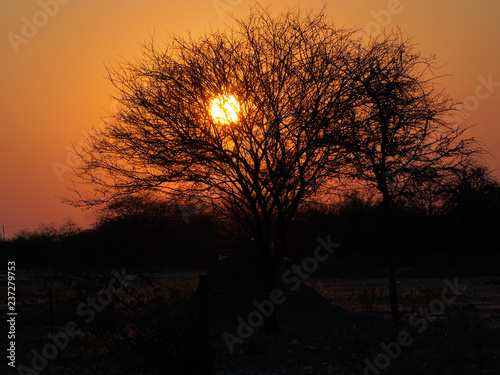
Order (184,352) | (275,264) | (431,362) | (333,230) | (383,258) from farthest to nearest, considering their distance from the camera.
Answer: (333,230)
(383,258)
(275,264)
(431,362)
(184,352)

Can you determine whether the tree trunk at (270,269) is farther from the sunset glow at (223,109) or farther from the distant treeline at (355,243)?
the distant treeline at (355,243)

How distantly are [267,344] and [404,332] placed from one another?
10.7ft

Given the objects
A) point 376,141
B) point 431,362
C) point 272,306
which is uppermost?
point 376,141

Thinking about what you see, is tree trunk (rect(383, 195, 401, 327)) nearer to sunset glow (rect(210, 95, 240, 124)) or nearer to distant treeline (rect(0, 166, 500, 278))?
sunset glow (rect(210, 95, 240, 124))

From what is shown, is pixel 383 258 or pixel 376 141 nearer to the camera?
pixel 376 141

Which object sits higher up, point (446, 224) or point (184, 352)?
point (446, 224)

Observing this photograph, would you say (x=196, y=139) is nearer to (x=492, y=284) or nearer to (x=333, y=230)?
(x=492, y=284)

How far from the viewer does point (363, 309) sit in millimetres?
20234

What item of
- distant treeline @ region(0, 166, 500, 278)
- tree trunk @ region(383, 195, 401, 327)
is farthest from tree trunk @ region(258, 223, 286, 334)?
distant treeline @ region(0, 166, 500, 278)

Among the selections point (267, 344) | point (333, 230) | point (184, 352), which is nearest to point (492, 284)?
point (333, 230)

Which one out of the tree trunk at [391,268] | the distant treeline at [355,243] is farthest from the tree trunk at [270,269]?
the distant treeline at [355,243]

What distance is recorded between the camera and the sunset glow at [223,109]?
1453cm

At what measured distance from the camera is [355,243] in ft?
145

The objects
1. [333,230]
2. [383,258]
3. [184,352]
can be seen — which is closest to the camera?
[184,352]
